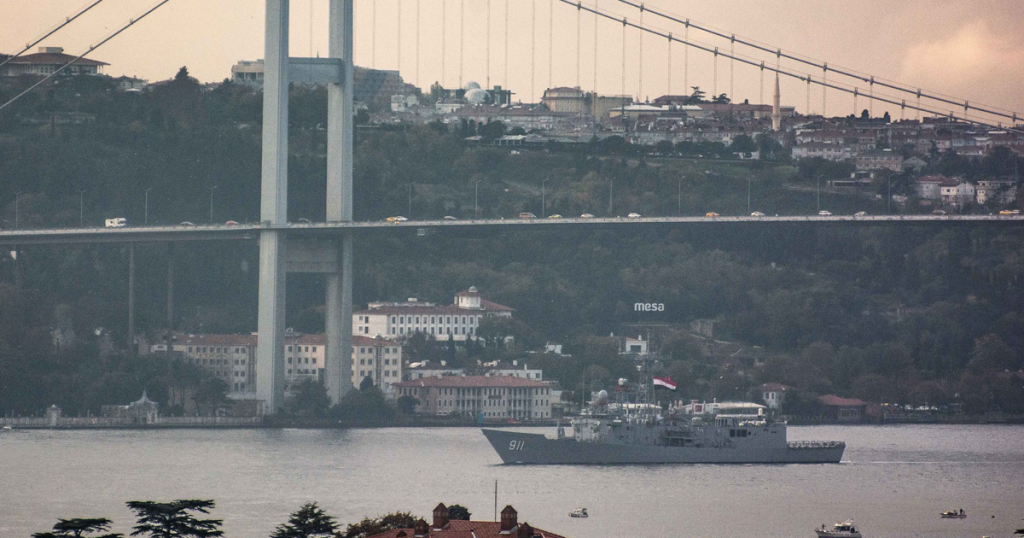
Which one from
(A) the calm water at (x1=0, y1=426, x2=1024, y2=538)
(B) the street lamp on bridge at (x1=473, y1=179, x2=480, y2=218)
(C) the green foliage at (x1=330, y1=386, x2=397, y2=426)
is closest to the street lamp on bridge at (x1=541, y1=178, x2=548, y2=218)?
(B) the street lamp on bridge at (x1=473, y1=179, x2=480, y2=218)

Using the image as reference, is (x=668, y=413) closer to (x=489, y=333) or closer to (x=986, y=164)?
(x=489, y=333)

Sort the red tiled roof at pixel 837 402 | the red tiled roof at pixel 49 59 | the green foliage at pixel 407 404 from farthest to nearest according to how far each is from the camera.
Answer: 1. the red tiled roof at pixel 49 59
2. the red tiled roof at pixel 837 402
3. the green foliage at pixel 407 404

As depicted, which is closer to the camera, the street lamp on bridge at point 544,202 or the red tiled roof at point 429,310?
the red tiled roof at point 429,310

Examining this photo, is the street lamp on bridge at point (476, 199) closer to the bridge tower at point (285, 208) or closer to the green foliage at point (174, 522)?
the bridge tower at point (285, 208)

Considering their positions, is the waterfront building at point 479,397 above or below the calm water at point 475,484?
above

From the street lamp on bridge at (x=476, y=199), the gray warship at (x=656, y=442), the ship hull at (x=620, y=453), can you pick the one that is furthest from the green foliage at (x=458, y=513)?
the street lamp on bridge at (x=476, y=199)

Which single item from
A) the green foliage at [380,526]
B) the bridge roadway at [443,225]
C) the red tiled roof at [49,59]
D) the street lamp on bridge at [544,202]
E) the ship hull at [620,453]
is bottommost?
the green foliage at [380,526]

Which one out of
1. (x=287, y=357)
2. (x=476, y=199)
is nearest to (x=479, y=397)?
(x=287, y=357)
